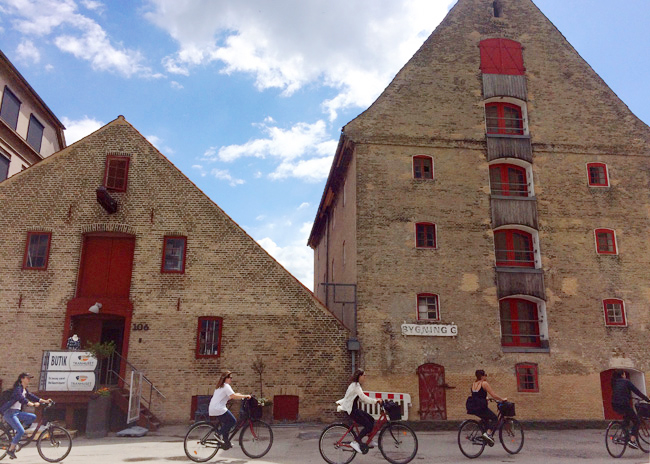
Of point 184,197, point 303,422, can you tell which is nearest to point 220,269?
point 184,197

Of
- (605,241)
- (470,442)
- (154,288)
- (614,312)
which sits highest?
(605,241)

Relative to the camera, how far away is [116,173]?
18.5 metres

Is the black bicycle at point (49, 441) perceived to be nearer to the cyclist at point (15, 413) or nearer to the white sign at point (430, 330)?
the cyclist at point (15, 413)

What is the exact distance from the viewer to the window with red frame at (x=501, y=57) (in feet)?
69.7

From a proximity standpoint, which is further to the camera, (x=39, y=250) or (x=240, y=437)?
(x=39, y=250)

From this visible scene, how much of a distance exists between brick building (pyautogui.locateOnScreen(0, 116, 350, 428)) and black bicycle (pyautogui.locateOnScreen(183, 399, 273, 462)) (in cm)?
648

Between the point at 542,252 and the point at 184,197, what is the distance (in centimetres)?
1367

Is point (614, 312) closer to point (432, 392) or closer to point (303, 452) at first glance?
point (432, 392)

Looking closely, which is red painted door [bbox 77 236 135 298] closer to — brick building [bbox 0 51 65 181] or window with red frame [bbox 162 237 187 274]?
window with red frame [bbox 162 237 187 274]

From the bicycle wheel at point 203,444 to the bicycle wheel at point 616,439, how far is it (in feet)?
27.9

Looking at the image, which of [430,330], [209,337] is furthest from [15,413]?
[430,330]

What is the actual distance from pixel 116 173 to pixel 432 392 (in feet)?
45.5

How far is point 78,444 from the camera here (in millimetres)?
12500

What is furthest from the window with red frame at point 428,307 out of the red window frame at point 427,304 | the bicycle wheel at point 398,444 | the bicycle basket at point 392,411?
the bicycle basket at point 392,411
